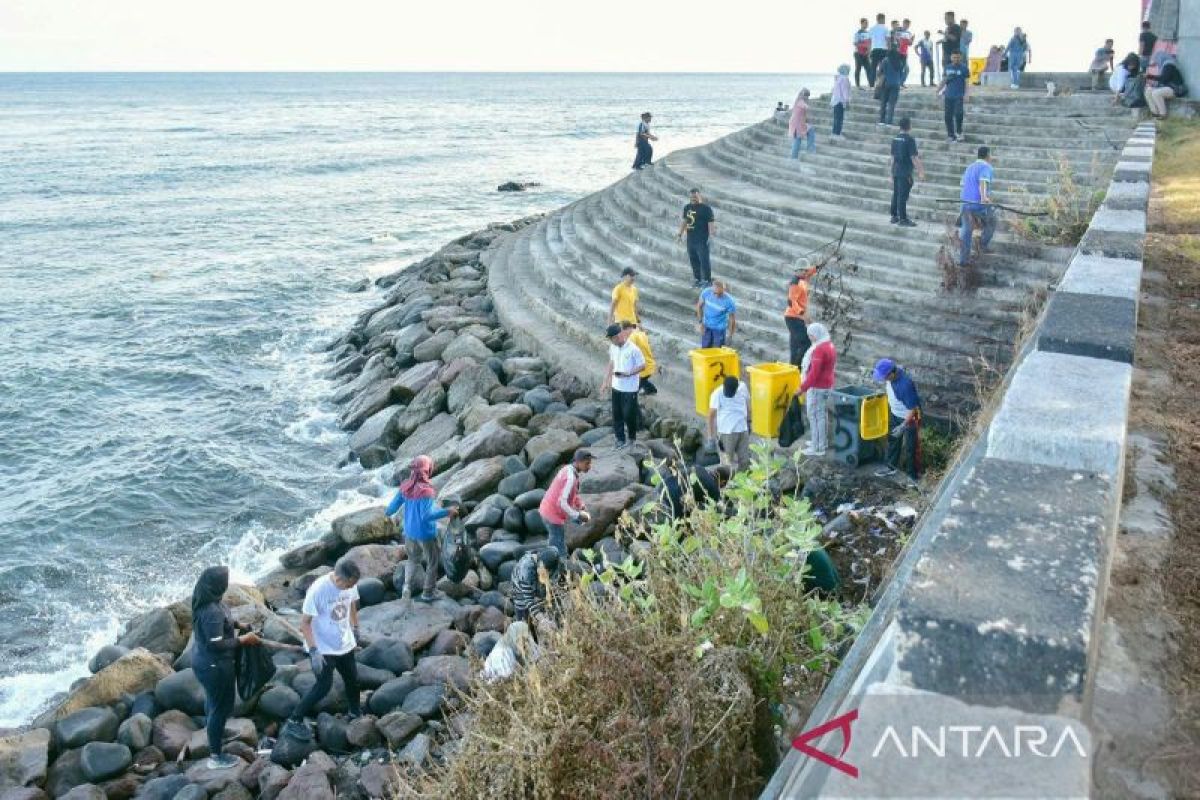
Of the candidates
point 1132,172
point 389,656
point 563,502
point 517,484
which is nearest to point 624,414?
point 517,484

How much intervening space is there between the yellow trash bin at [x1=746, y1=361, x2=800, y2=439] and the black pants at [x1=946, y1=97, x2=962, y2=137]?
8.79m

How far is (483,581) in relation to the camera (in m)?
10.3

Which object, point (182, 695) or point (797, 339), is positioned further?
point (797, 339)

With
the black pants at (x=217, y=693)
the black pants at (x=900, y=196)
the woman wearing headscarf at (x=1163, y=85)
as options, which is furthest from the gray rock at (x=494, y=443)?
the woman wearing headscarf at (x=1163, y=85)

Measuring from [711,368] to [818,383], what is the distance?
5.26ft

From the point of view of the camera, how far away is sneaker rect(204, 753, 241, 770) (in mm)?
7816

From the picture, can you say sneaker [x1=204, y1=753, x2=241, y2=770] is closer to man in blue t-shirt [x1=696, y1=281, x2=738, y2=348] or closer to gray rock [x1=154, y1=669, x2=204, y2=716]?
gray rock [x1=154, y1=669, x2=204, y2=716]

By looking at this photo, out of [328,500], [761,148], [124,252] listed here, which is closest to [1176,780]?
[328,500]

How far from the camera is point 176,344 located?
23.3 metres

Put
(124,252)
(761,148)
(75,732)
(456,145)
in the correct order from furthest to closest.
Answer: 1. (456,145)
2. (124,252)
3. (761,148)
4. (75,732)

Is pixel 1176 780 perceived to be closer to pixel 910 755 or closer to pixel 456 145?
pixel 910 755

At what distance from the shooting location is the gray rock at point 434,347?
1725cm

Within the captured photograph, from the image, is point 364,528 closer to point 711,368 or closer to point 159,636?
point 159,636

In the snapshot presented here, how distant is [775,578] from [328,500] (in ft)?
33.0
